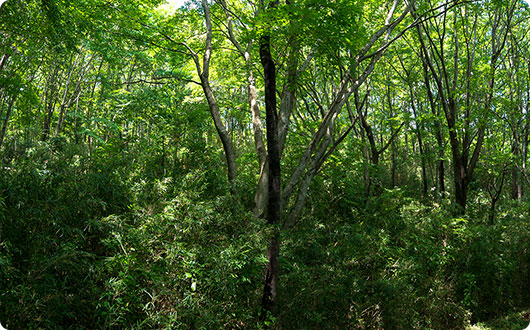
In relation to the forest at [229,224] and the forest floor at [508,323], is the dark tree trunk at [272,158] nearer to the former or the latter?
the forest at [229,224]

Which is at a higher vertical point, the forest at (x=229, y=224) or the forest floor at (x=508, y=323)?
the forest at (x=229, y=224)

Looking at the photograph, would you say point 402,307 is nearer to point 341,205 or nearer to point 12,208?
point 341,205

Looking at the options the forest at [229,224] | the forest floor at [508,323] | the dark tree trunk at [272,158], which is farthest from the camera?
the forest floor at [508,323]

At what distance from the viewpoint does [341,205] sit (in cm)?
858

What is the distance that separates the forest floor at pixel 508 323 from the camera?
531 centimetres

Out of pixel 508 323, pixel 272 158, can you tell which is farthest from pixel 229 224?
pixel 508 323

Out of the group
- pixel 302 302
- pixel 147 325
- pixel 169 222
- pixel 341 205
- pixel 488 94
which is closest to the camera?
pixel 147 325

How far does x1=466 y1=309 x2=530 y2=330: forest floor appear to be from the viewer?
5305mm

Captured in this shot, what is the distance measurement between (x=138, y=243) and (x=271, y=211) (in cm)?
167

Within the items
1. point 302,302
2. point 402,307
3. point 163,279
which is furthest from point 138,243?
point 402,307

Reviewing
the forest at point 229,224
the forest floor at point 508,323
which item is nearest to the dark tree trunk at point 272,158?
the forest at point 229,224

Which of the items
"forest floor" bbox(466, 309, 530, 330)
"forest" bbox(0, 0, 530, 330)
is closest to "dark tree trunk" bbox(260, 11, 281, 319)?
"forest" bbox(0, 0, 530, 330)

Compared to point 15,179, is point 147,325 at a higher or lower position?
lower

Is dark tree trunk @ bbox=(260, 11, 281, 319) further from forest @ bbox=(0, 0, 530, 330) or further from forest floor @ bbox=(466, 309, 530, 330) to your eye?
forest floor @ bbox=(466, 309, 530, 330)
